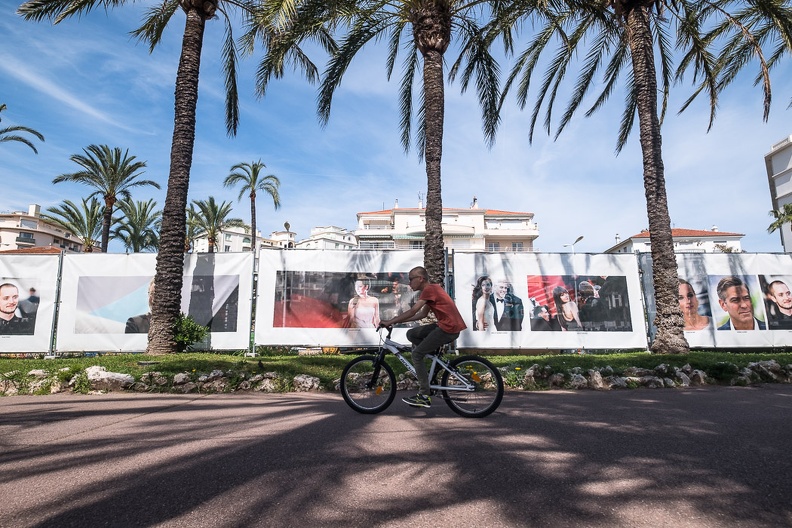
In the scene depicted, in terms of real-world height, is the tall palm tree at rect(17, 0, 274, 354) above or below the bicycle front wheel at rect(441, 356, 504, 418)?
above

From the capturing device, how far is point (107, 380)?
7.15m

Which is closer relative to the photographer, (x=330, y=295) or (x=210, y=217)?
(x=330, y=295)

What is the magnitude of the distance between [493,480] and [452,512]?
0.59m

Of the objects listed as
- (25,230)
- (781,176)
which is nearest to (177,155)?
(781,176)

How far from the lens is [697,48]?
1190 centimetres

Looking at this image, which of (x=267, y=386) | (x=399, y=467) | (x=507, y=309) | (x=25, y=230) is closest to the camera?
(x=399, y=467)

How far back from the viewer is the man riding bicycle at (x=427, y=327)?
5234 mm

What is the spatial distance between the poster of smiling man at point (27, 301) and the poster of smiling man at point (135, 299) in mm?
353

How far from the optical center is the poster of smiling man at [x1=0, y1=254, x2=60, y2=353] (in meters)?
10.4

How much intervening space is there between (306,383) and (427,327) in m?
3.05

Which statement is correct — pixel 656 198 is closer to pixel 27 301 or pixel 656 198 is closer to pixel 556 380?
pixel 556 380

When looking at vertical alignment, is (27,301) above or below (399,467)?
above

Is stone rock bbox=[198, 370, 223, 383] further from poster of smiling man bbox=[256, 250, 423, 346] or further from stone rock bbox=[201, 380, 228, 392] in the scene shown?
poster of smiling man bbox=[256, 250, 423, 346]

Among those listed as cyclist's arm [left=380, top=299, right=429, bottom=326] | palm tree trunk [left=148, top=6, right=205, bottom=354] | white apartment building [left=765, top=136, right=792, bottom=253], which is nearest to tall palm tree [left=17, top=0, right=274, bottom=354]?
palm tree trunk [left=148, top=6, right=205, bottom=354]
